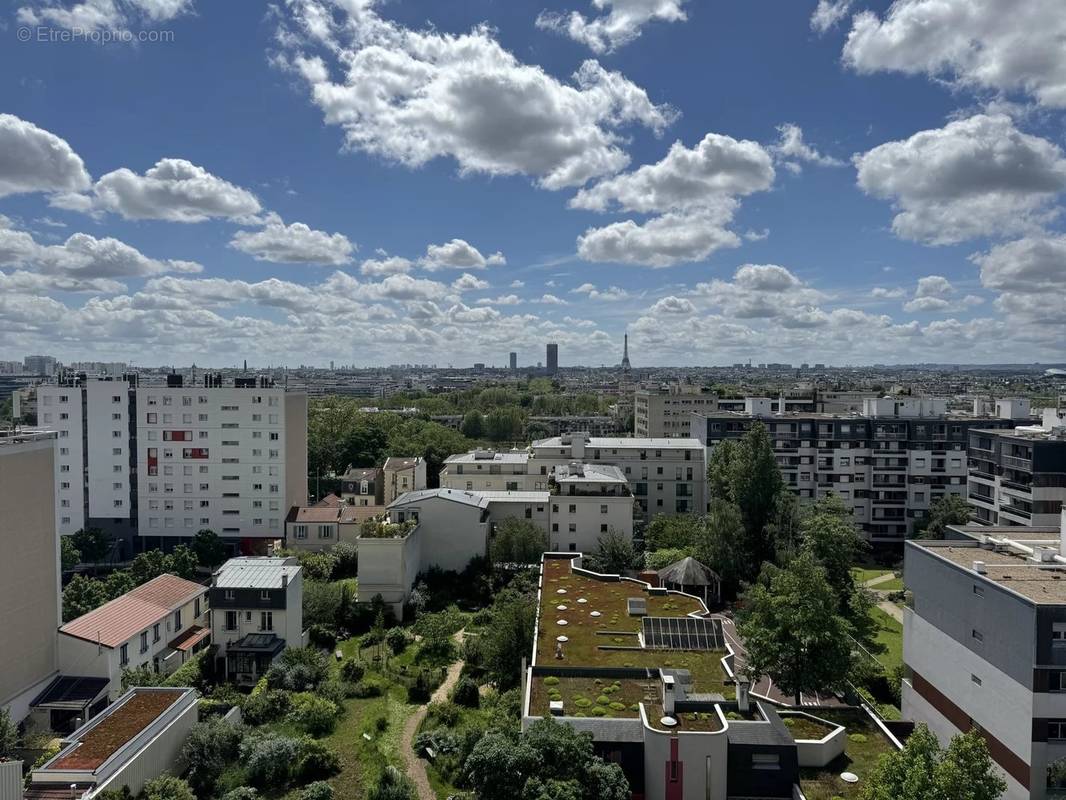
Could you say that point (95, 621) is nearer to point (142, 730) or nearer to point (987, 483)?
point (142, 730)

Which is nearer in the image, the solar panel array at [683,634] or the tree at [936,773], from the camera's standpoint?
the tree at [936,773]

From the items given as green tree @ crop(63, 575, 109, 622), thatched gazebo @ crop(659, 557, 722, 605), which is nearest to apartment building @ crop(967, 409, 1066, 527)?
thatched gazebo @ crop(659, 557, 722, 605)

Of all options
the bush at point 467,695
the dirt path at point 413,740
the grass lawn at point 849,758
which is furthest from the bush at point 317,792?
the grass lawn at point 849,758

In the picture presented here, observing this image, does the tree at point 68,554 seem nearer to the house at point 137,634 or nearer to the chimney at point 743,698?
the house at point 137,634

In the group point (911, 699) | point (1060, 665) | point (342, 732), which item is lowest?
point (342, 732)

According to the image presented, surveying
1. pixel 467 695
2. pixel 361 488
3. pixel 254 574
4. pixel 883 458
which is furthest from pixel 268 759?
pixel 883 458

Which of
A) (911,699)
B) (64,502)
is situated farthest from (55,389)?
(911,699)

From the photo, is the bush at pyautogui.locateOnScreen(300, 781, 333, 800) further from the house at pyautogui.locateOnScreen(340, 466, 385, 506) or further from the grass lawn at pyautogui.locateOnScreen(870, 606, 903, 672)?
the house at pyautogui.locateOnScreen(340, 466, 385, 506)
